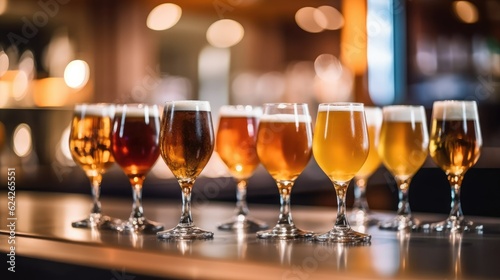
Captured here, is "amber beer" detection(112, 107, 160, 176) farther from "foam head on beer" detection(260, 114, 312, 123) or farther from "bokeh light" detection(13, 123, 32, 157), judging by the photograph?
"bokeh light" detection(13, 123, 32, 157)

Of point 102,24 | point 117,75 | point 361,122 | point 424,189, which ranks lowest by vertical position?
point 424,189

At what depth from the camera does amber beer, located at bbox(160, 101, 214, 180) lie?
5.44ft

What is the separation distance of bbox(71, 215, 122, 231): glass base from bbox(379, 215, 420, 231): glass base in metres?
0.60

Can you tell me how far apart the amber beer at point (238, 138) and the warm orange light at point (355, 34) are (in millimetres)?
4972

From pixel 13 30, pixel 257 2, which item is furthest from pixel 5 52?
pixel 257 2

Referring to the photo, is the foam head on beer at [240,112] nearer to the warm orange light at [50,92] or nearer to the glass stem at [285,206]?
the glass stem at [285,206]

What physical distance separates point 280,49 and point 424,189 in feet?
13.2

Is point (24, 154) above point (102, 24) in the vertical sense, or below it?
below

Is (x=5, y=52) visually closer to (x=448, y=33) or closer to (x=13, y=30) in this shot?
(x=13, y=30)

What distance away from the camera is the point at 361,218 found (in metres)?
2.08

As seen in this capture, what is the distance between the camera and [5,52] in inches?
235

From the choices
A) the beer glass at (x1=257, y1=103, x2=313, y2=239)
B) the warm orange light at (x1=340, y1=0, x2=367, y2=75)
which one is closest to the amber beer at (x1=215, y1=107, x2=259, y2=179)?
the beer glass at (x1=257, y1=103, x2=313, y2=239)

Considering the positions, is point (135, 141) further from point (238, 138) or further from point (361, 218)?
point (361, 218)

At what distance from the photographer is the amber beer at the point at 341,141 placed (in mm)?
1607
